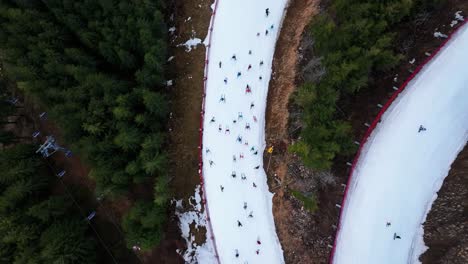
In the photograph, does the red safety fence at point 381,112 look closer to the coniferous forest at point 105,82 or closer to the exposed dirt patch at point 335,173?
the exposed dirt patch at point 335,173

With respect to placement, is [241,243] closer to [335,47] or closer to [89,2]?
[335,47]

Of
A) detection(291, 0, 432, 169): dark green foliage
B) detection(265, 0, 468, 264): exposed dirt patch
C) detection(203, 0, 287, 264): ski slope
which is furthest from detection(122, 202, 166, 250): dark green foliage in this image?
detection(291, 0, 432, 169): dark green foliage

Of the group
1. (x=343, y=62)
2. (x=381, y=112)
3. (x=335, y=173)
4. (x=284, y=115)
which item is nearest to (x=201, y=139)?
(x=284, y=115)

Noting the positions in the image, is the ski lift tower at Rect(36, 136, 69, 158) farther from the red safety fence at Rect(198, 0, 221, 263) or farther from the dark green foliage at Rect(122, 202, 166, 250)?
the red safety fence at Rect(198, 0, 221, 263)

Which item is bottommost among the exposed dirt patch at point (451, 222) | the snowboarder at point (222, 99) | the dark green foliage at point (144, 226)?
the exposed dirt patch at point (451, 222)

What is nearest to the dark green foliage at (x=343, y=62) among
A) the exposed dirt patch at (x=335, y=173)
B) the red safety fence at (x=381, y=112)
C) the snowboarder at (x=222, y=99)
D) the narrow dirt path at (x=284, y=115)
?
the red safety fence at (x=381, y=112)

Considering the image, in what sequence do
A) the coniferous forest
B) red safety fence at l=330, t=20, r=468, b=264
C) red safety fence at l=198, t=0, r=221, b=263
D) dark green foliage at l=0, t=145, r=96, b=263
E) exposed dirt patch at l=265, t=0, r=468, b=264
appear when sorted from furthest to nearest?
red safety fence at l=198, t=0, r=221, b=263 < the coniferous forest < dark green foliage at l=0, t=145, r=96, b=263 < exposed dirt patch at l=265, t=0, r=468, b=264 < red safety fence at l=330, t=20, r=468, b=264

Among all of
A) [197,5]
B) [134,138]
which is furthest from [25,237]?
[197,5]
